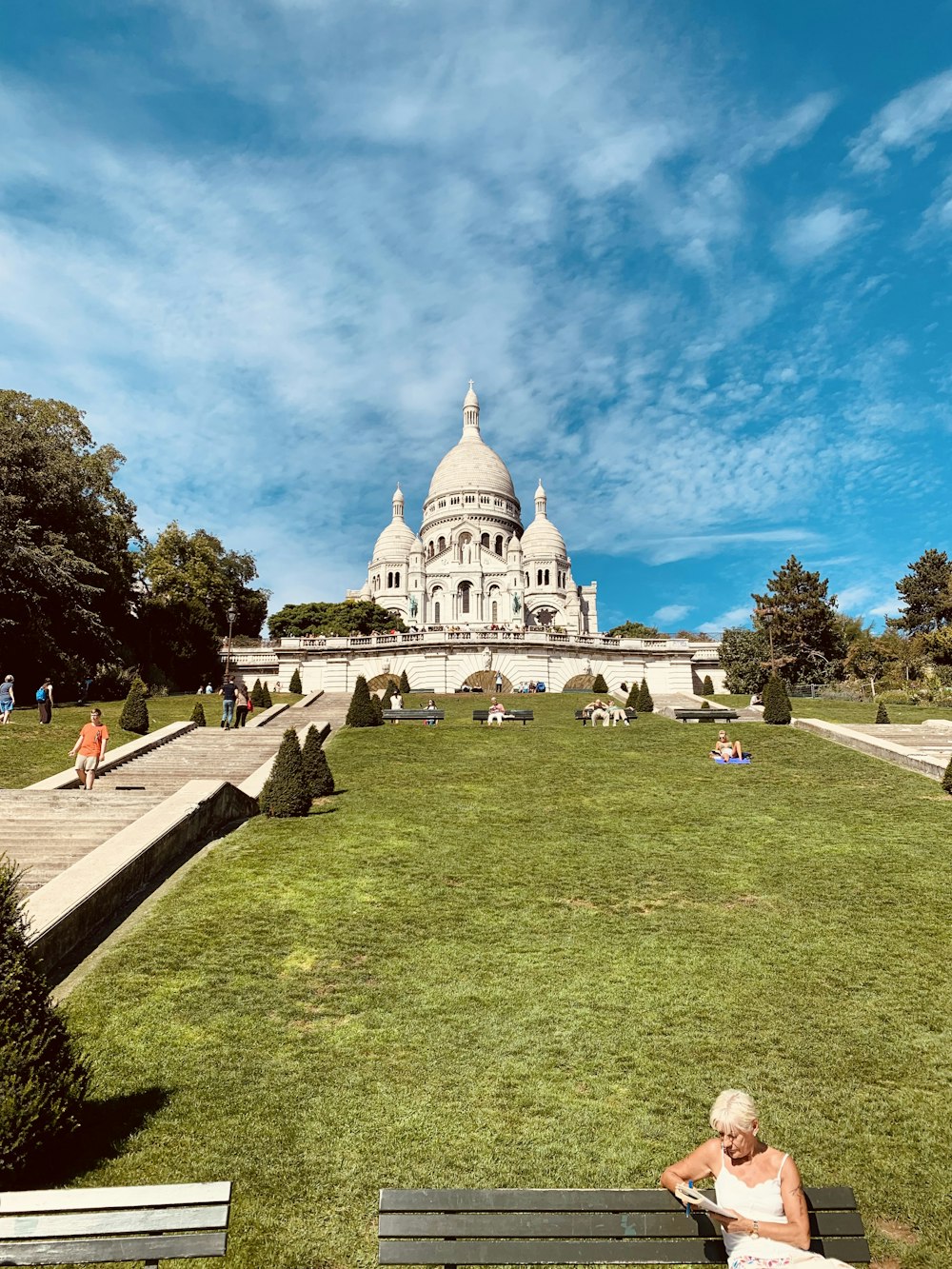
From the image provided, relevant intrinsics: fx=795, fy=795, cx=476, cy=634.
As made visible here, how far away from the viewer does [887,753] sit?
811 inches

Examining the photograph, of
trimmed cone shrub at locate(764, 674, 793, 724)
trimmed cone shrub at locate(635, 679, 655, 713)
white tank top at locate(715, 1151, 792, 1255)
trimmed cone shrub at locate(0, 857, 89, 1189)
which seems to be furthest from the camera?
trimmed cone shrub at locate(635, 679, 655, 713)


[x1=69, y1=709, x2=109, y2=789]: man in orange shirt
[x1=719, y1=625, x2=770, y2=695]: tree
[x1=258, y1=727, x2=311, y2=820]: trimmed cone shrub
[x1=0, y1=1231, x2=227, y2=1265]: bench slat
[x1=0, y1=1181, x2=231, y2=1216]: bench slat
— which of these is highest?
[x1=719, y1=625, x2=770, y2=695]: tree

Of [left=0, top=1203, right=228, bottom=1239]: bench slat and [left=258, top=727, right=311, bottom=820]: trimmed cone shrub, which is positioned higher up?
[left=258, top=727, right=311, bottom=820]: trimmed cone shrub

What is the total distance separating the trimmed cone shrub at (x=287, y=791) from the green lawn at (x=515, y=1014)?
43cm

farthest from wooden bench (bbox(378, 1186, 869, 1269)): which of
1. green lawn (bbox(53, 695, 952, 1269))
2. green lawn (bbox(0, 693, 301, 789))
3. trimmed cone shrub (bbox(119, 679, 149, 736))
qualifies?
trimmed cone shrub (bbox(119, 679, 149, 736))

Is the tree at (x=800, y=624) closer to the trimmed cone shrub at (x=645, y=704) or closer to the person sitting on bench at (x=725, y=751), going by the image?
the trimmed cone shrub at (x=645, y=704)

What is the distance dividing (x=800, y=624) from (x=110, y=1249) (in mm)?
56722

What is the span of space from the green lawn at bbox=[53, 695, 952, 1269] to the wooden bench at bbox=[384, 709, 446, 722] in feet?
48.4

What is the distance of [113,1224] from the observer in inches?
141

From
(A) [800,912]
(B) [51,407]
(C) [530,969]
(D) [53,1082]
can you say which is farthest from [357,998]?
(B) [51,407]

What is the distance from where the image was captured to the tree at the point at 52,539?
32438 mm

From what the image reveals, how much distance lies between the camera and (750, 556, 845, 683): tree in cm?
5433

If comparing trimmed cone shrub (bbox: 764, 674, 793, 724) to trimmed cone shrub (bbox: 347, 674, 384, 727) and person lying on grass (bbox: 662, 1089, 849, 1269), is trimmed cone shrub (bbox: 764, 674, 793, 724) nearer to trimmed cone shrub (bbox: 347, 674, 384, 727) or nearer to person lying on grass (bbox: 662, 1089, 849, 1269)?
trimmed cone shrub (bbox: 347, 674, 384, 727)

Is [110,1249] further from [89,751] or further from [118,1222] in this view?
[89,751]
